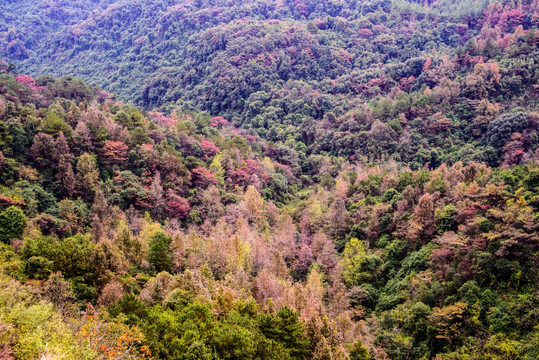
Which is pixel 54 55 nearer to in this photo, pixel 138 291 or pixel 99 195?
pixel 99 195

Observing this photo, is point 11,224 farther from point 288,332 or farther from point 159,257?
point 288,332

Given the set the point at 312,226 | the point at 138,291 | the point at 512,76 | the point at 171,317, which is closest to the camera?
the point at 171,317

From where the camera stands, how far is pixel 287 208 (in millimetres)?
56250

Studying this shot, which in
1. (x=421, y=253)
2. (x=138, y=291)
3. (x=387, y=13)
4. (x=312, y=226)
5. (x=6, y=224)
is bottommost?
(x=312, y=226)

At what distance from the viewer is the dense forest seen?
21703 millimetres

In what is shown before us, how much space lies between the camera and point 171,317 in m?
20.4

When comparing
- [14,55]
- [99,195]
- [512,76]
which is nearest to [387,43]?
[512,76]

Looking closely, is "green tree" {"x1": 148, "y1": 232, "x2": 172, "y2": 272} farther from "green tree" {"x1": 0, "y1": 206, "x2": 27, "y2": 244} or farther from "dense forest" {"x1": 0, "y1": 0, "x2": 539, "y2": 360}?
"green tree" {"x1": 0, "y1": 206, "x2": 27, "y2": 244}

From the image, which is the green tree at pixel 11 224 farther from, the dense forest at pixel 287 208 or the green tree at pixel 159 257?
the green tree at pixel 159 257

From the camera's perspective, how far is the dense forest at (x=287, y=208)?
2170cm

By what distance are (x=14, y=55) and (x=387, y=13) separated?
425 feet

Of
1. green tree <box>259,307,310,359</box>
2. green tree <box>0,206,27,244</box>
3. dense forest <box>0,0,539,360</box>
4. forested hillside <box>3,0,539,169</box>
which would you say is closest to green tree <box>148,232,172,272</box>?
dense forest <box>0,0,539,360</box>

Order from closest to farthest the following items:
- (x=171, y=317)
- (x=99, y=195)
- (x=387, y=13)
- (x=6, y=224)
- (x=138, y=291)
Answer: (x=171, y=317) → (x=138, y=291) → (x=6, y=224) → (x=99, y=195) → (x=387, y=13)

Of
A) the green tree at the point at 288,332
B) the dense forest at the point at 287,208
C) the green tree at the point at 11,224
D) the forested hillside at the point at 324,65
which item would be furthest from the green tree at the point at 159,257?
the forested hillside at the point at 324,65
